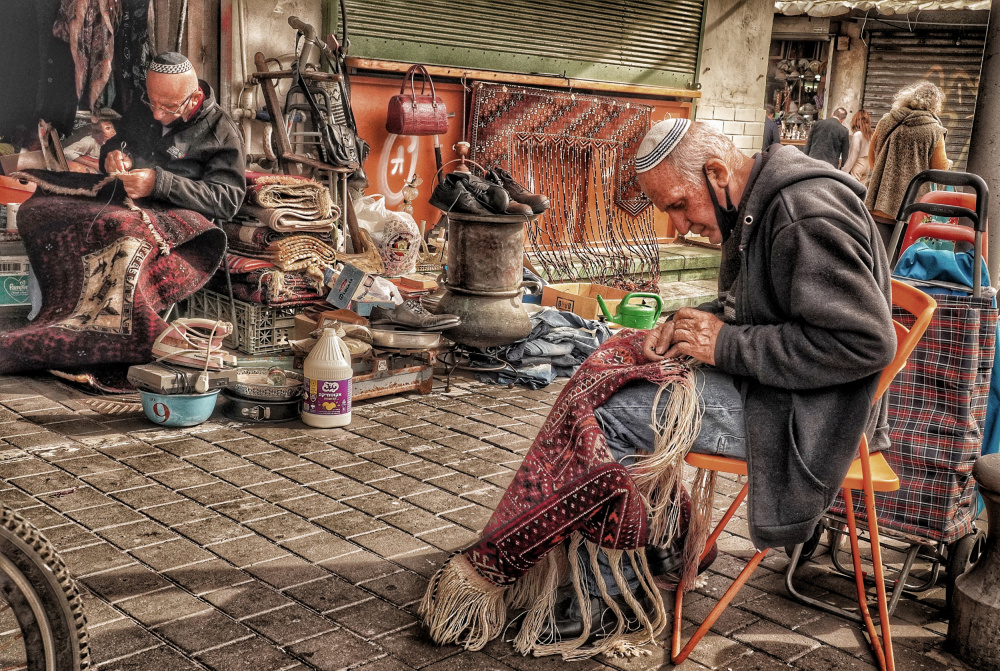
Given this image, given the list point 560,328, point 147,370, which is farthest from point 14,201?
point 560,328

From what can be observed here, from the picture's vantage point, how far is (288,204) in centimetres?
712

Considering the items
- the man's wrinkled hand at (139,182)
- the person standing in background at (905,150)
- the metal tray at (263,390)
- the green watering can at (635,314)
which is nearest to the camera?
the metal tray at (263,390)

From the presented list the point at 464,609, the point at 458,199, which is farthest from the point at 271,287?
the point at 464,609

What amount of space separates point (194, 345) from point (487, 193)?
215 centimetres

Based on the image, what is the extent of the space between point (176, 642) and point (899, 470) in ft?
8.85

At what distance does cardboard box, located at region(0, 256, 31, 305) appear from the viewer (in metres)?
6.59

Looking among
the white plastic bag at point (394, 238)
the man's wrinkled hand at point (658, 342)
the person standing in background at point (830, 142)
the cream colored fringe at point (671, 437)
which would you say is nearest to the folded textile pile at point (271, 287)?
the white plastic bag at point (394, 238)

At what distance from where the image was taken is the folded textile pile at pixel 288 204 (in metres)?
7.00

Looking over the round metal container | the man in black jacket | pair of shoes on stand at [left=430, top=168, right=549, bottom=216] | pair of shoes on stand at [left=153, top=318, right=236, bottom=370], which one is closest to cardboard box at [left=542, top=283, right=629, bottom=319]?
the round metal container

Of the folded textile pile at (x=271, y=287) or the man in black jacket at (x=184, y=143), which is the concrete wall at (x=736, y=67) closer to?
the folded textile pile at (x=271, y=287)

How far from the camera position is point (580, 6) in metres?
10.4

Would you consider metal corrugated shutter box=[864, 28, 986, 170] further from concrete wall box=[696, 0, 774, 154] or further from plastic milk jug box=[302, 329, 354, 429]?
plastic milk jug box=[302, 329, 354, 429]

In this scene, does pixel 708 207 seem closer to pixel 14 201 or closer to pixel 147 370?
pixel 147 370

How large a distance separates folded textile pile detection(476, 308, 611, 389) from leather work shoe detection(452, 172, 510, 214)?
98 centimetres
